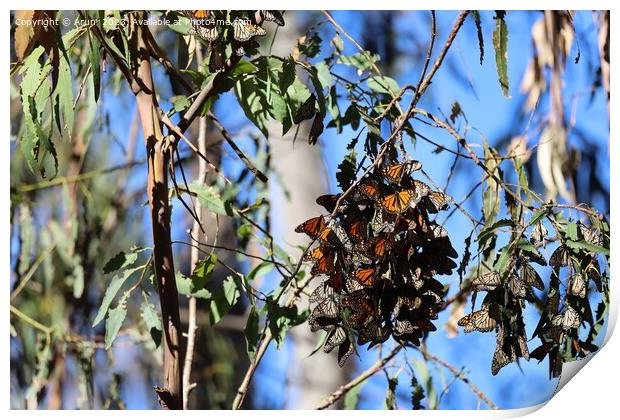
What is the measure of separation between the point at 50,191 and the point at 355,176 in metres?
0.63

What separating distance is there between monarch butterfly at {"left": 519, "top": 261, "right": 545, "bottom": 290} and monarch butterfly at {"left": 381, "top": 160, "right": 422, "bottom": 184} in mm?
124

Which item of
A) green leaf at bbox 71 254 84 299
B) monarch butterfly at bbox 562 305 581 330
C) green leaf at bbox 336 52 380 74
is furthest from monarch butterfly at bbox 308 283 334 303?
green leaf at bbox 71 254 84 299

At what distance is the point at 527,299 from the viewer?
782 mm

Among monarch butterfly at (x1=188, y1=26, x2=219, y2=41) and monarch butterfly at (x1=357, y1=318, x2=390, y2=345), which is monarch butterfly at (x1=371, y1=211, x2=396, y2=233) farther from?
monarch butterfly at (x1=188, y1=26, x2=219, y2=41)

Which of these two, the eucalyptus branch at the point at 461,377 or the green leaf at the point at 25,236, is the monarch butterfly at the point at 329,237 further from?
the green leaf at the point at 25,236

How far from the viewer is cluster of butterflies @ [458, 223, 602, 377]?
0.78 meters

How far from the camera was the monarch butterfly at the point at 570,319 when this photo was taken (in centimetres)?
81

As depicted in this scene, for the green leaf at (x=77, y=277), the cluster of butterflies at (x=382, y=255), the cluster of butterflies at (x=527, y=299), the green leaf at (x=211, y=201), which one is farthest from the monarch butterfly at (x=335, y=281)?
the green leaf at (x=77, y=277)

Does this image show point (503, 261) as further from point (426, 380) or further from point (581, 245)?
point (426, 380)

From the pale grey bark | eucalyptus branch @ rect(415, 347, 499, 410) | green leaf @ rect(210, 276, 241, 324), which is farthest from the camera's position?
the pale grey bark

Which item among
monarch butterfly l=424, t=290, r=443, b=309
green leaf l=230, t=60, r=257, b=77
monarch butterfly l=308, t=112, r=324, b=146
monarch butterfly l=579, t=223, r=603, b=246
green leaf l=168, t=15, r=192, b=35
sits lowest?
monarch butterfly l=424, t=290, r=443, b=309

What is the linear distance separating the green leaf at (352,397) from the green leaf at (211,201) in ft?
0.94

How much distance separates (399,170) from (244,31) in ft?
0.62

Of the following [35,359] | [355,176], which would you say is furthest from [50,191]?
[355,176]
